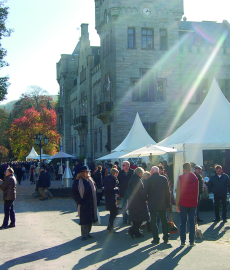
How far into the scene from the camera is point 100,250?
833cm

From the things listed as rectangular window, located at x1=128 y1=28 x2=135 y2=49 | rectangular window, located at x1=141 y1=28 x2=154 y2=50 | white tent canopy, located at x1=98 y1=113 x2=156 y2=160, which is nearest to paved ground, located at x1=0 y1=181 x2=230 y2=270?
white tent canopy, located at x1=98 y1=113 x2=156 y2=160

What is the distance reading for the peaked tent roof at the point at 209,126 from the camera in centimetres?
1498

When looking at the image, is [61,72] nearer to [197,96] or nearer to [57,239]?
[197,96]

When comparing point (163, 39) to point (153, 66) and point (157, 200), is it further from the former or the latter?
point (157, 200)

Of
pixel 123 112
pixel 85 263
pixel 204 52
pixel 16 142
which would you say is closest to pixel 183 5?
pixel 204 52

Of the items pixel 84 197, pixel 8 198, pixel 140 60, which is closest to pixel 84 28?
pixel 140 60

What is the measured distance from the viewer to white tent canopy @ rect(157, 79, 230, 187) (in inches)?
581

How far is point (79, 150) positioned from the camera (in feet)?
159

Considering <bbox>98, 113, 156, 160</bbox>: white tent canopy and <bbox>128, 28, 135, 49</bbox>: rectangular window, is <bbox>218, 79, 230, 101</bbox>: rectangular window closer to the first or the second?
<bbox>128, 28, 135, 49</bbox>: rectangular window

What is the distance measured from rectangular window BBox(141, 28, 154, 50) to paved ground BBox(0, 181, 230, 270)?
820 inches

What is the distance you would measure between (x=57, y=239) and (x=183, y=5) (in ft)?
87.0

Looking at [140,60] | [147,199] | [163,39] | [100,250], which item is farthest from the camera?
[163,39]

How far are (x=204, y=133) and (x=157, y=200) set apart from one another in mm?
7112

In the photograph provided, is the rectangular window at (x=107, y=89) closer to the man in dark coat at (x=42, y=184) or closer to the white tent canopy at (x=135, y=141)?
the white tent canopy at (x=135, y=141)
